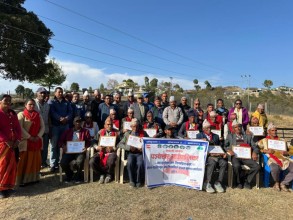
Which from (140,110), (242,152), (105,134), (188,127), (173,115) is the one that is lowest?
(242,152)

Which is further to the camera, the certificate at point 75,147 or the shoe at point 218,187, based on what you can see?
the certificate at point 75,147

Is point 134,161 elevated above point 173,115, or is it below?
below

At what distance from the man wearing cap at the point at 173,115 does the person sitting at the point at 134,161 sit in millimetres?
1365

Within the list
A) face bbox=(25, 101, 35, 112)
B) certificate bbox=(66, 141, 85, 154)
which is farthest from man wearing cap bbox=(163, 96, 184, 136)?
face bbox=(25, 101, 35, 112)

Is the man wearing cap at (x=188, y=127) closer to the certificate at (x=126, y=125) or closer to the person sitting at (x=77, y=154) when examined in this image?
the certificate at (x=126, y=125)

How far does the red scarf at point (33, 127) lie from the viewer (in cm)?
607

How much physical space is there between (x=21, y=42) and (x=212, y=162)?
21.1 m

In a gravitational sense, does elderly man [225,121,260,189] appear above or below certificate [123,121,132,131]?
below

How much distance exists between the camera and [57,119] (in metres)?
7.08

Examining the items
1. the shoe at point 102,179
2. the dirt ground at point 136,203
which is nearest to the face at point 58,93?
the dirt ground at point 136,203

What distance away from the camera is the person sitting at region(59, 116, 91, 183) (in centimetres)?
638

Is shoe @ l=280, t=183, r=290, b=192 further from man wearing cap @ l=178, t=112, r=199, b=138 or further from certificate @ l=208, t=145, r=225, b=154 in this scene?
man wearing cap @ l=178, t=112, r=199, b=138

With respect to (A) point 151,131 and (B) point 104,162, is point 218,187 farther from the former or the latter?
(B) point 104,162

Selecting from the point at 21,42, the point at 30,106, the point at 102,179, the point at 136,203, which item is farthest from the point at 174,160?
the point at 21,42
